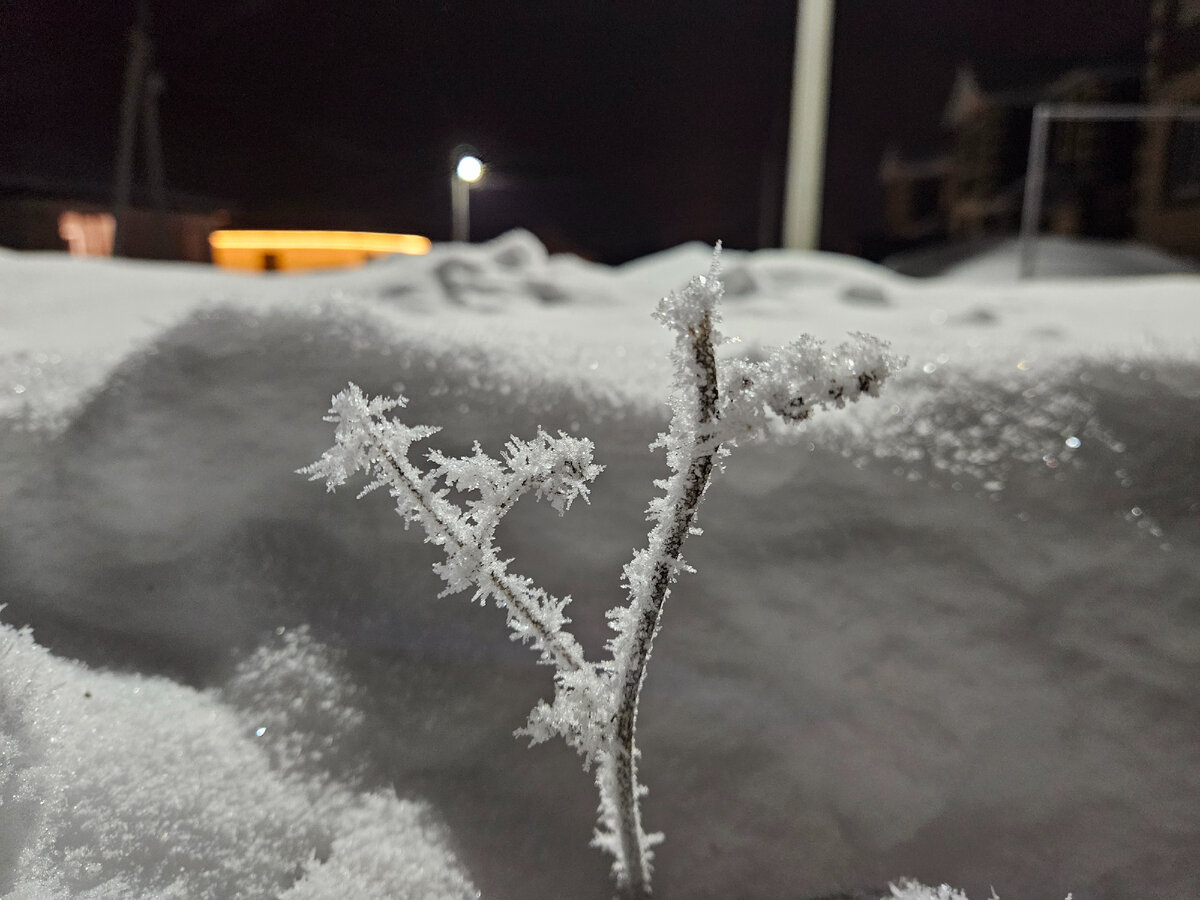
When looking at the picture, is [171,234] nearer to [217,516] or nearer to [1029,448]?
[217,516]

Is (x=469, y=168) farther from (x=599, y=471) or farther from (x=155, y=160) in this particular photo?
(x=155, y=160)

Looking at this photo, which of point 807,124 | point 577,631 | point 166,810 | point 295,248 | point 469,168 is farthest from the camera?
point 295,248

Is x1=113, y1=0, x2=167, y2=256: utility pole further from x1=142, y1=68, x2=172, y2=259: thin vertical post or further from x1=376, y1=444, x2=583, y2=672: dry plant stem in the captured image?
x1=376, y1=444, x2=583, y2=672: dry plant stem

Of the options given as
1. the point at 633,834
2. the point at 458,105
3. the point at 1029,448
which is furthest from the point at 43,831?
the point at 458,105

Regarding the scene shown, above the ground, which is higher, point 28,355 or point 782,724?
point 28,355

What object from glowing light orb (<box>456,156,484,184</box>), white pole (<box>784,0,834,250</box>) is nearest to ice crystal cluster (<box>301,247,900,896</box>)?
white pole (<box>784,0,834,250</box>)

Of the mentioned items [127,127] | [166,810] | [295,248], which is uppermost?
[127,127]

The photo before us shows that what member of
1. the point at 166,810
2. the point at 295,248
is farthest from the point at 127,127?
the point at 166,810
